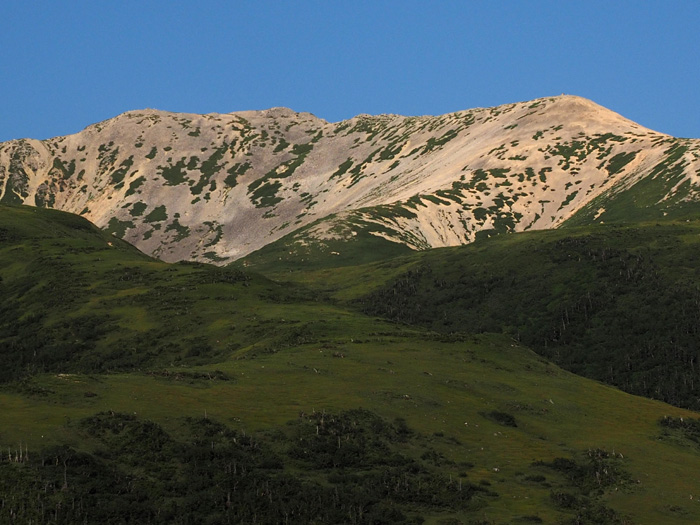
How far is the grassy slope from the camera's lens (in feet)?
234

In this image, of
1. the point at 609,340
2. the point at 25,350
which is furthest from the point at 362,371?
the point at 609,340

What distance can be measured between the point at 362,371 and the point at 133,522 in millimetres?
45973

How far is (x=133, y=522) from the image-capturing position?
57.7 meters

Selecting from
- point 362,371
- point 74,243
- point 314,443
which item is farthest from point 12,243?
Answer: point 314,443

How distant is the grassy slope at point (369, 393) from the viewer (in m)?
71.2

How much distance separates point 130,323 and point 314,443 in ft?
235

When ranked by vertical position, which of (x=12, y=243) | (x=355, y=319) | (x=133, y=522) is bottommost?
(x=133, y=522)

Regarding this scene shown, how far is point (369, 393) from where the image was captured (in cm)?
9138

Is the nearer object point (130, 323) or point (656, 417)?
point (656, 417)

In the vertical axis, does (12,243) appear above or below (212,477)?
above

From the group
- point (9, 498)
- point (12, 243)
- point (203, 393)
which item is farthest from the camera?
point (12, 243)

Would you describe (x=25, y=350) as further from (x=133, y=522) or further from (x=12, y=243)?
(x=133, y=522)

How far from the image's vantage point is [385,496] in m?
67.9

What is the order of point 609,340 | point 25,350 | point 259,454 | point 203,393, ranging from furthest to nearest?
1. point 609,340
2. point 25,350
3. point 203,393
4. point 259,454
